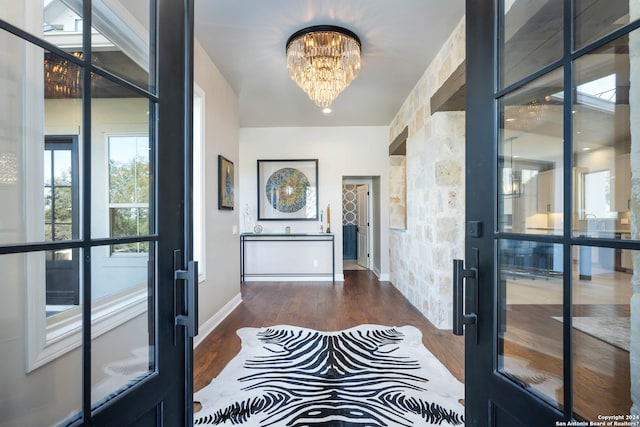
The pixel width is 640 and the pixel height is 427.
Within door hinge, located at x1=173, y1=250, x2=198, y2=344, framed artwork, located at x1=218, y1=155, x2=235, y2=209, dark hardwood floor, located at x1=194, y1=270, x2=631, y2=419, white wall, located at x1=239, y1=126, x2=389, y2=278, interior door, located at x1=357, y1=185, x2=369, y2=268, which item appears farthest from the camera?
interior door, located at x1=357, y1=185, x2=369, y2=268

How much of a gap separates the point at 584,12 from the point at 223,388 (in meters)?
2.42

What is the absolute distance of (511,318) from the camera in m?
0.90

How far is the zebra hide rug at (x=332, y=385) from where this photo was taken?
169 cm

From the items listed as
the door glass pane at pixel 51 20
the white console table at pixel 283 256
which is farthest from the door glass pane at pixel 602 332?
the white console table at pixel 283 256

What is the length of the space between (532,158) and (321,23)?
88.2 inches

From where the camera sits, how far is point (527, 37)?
2.75 ft

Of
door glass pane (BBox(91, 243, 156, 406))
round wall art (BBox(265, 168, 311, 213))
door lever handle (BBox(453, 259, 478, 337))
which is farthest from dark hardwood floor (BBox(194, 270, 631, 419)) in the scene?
round wall art (BBox(265, 168, 311, 213))

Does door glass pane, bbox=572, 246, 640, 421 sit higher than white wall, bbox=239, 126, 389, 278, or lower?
lower

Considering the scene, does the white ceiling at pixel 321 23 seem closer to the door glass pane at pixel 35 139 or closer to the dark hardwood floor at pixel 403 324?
the door glass pane at pixel 35 139

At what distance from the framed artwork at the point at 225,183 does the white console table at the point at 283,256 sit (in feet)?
6.09

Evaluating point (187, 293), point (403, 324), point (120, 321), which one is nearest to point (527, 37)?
point (187, 293)

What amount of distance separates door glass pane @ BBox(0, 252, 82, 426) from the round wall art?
4824 millimetres

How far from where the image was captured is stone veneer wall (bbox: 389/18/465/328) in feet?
9.93

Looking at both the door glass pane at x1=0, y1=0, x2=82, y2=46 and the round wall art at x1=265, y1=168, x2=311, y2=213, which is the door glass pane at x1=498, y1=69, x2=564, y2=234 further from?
the round wall art at x1=265, y1=168, x2=311, y2=213
